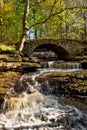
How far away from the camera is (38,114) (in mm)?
11539

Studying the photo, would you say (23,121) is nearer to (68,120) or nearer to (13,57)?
(68,120)

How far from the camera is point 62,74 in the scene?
52.3 ft

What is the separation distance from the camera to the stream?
35.5ft

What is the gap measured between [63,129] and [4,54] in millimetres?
7666

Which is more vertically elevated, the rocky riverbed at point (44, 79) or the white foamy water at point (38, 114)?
the rocky riverbed at point (44, 79)

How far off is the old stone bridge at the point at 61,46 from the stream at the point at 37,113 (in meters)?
13.3

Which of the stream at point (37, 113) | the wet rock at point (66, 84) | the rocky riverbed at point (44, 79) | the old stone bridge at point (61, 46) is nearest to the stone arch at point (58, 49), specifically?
the old stone bridge at point (61, 46)

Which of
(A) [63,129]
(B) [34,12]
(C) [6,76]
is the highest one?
(B) [34,12]

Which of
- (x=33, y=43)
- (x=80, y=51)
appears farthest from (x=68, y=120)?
(x=80, y=51)

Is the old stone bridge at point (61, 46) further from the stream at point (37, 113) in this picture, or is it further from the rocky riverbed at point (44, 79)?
the stream at point (37, 113)

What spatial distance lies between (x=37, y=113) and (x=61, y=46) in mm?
17115

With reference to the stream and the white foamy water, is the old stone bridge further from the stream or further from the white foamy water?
the white foamy water

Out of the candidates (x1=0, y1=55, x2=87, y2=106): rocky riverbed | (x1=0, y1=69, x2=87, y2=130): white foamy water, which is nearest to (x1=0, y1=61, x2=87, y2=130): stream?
(x1=0, y1=69, x2=87, y2=130): white foamy water

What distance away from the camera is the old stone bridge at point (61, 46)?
26766 mm
